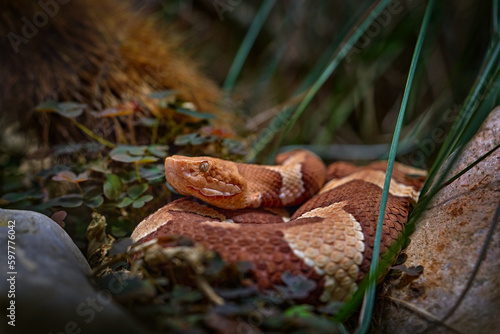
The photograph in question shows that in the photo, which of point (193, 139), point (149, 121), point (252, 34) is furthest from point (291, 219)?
point (252, 34)

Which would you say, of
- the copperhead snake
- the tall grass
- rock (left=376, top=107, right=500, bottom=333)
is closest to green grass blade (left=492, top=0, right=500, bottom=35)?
the tall grass

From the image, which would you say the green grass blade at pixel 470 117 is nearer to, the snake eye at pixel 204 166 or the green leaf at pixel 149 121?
the snake eye at pixel 204 166

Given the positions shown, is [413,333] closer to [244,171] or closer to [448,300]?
[448,300]

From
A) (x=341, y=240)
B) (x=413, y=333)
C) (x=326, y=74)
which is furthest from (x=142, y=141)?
(x=413, y=333)

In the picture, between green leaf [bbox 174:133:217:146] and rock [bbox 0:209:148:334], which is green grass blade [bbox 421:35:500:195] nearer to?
green leaf [bbox 174:133:217:146]

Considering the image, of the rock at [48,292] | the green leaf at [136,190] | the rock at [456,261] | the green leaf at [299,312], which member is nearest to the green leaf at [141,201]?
the green leaf at [136,190]

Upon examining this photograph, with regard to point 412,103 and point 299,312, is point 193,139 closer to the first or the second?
point 299,312
